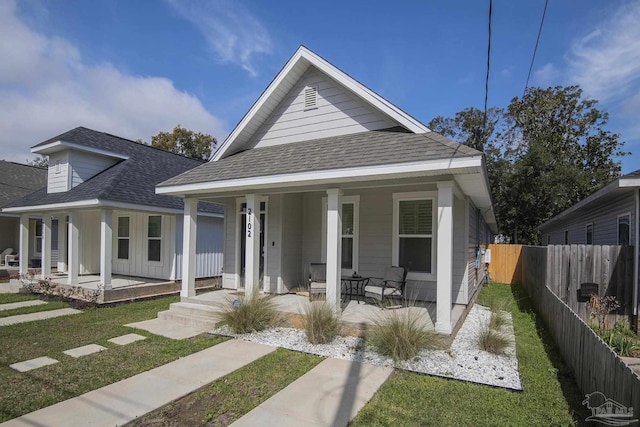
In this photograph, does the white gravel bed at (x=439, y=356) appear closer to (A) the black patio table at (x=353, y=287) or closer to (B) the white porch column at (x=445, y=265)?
(B) the white porch column at (x=445, y=265)

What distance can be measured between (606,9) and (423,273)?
7.32 meters

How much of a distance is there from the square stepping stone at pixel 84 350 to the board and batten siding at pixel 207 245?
6.20m

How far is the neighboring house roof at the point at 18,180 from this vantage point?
704 inches

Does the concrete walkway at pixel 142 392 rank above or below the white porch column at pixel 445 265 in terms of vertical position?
below

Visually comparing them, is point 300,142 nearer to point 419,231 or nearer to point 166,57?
point 419,231

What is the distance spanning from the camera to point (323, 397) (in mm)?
4160

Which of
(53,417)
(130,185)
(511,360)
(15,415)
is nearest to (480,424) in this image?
(511,360)

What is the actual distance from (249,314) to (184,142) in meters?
31.5

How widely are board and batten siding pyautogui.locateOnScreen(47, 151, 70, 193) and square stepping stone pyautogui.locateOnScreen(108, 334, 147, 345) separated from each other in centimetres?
804

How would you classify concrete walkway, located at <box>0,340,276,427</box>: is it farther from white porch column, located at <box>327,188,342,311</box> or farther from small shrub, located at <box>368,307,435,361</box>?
small shrub, located at <box>368,307,435,361</box>

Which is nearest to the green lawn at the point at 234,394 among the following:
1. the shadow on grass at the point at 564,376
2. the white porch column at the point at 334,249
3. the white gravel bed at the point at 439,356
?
the white gravel bed at the point at 439,356

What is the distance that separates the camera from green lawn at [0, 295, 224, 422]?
4285mm

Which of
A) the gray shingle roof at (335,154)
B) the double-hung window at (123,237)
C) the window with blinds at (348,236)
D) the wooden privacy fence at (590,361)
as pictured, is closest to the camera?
the wooden privacy fence at (590,361)

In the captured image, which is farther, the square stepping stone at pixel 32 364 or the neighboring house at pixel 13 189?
the neighboring house at pixel 13 189
